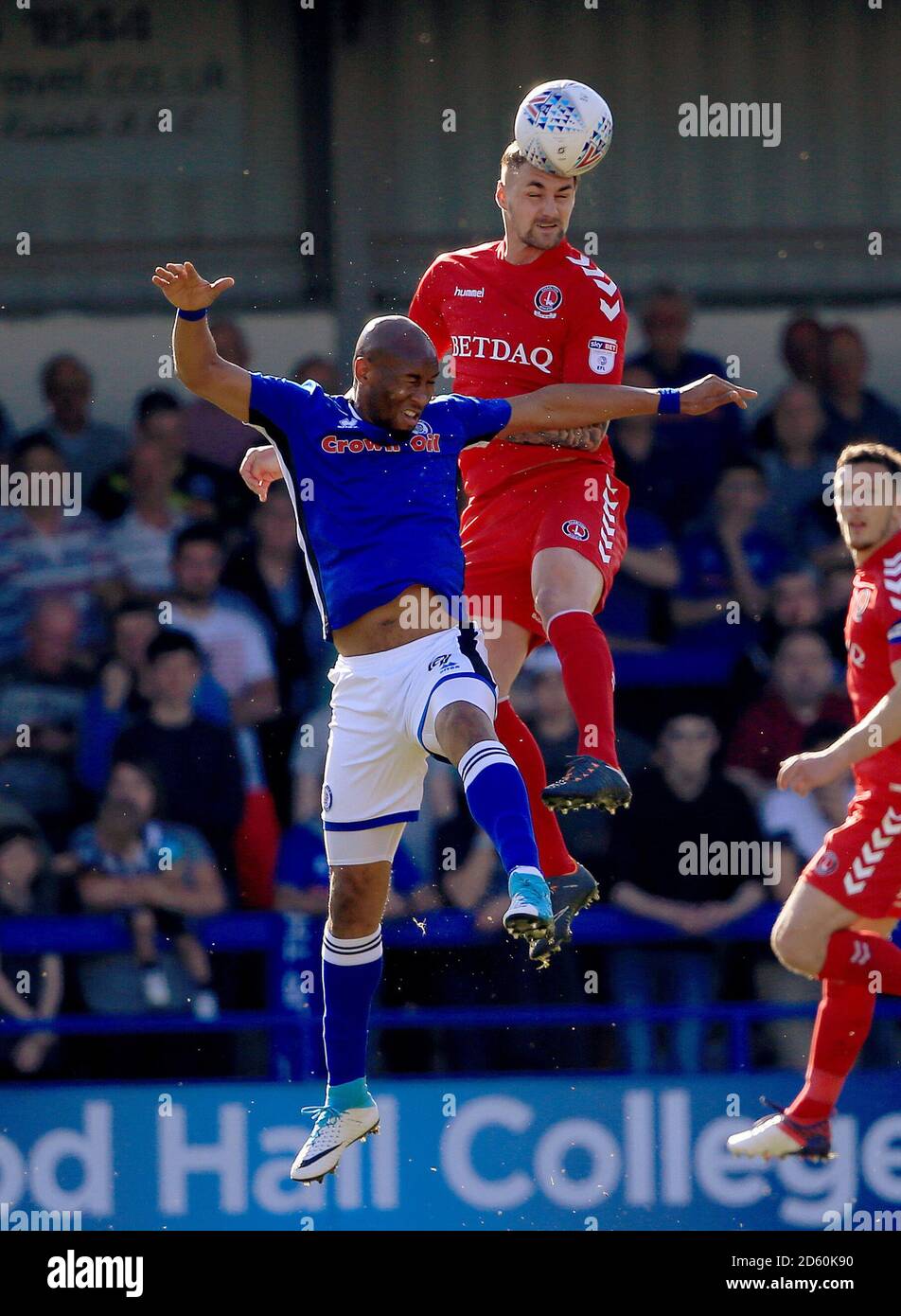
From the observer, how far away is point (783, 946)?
7.03 m

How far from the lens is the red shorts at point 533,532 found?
21.3 feet

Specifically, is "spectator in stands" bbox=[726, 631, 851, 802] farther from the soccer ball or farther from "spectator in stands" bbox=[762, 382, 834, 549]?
the soccer ball

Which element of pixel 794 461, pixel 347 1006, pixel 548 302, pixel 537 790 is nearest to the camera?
pixel 347 1006

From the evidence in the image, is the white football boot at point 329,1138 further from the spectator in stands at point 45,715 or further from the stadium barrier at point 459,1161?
the spectator in stands at point 45,715

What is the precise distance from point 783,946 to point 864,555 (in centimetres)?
126

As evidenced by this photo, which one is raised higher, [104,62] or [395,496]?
[104,62]

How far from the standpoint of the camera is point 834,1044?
7.02m

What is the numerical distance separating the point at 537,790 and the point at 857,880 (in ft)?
3.60

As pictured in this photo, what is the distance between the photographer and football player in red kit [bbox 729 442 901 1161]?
6902mm

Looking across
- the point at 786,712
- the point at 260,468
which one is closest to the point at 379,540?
the point at 260,468

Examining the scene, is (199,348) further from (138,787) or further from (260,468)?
(138,787)

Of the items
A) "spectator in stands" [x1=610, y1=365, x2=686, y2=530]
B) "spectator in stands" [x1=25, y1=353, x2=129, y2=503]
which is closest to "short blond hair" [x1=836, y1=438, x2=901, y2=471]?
"spectator in stands" [x1=610, y1=365, x2=686, y2=530]
